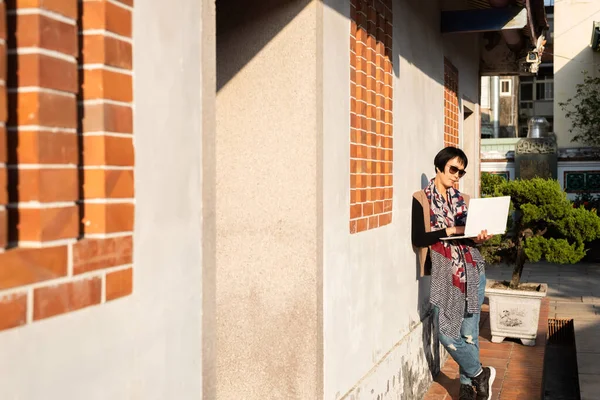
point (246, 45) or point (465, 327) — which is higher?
point (246, 45)

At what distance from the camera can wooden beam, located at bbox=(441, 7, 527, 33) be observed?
6.96m

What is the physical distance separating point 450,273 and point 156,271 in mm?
3514

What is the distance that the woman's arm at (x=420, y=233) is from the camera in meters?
5.29

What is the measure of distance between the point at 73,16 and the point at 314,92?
1.74m

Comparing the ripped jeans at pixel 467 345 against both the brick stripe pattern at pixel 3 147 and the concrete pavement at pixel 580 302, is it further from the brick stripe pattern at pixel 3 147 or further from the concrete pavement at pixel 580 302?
the brick stripe pattern at pixel 3 147

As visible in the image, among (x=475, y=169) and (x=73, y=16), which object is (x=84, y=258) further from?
(x=475, y=169)

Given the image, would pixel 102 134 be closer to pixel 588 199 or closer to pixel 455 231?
pixel 455 231

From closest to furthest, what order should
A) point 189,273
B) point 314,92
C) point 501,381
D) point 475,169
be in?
1. point 189,273
2. point 314,92
3. point 501,381
4. point 475,169

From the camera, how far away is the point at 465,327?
5484 millimetres

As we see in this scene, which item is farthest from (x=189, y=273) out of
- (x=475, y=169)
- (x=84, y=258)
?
(x=475, y=169)

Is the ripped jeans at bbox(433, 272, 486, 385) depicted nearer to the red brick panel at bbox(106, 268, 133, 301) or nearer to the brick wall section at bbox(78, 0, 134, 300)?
the red brick panel at bbox(106, 268, 133, 301)

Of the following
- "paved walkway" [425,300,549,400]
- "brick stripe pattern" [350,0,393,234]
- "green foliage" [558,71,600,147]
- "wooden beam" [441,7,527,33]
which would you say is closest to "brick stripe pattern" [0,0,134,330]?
"brick stripe pattern" [350,0,393,234]

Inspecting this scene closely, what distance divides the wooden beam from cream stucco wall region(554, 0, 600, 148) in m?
19.0

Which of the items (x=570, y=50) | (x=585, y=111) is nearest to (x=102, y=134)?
(x=585, y=111)
